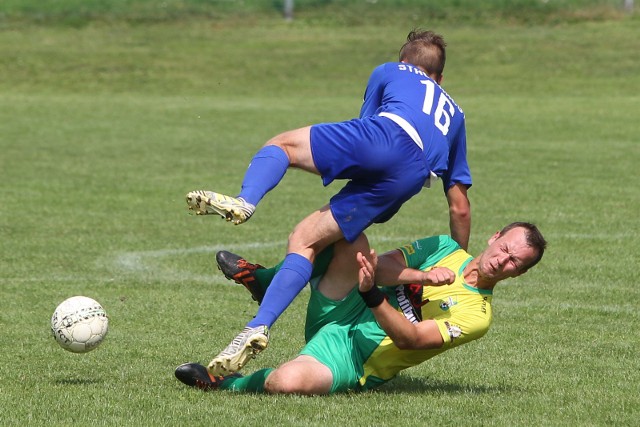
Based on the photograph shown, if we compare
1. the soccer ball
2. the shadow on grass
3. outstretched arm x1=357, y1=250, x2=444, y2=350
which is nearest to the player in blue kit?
outstretched arm x1=357, y1=250, x2=444, y2=350

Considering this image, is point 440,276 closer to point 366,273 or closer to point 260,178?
point 366,273

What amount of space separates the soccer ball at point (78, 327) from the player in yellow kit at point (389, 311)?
718mm

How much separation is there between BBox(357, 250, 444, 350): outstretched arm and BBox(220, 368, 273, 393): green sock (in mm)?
780

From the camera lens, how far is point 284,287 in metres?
6.70

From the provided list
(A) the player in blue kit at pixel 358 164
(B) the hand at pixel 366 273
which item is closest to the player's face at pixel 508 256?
(A) the player in blue kit at pixel 358 164

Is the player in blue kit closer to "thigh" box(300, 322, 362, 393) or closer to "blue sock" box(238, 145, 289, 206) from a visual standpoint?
"blue sock" box(238, 145, 289, 206)

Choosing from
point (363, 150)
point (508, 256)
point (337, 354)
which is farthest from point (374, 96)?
point (337, 354)

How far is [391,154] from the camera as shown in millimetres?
6797

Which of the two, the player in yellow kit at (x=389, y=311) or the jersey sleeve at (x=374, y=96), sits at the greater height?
the jersey sleeve at (x=374, y=96)

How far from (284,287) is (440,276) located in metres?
0.88

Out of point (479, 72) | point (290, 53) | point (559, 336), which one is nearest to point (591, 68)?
point (479, 72)

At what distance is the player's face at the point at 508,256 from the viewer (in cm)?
666

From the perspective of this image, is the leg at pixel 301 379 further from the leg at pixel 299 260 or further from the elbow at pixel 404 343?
the elbow at pixel 404 343

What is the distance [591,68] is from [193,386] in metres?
25.2
